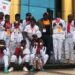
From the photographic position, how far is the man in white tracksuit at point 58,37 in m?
15.0

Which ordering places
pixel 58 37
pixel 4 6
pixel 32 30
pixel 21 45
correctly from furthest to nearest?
pixel 4 6
pixel 58 37
pixel 32 30
pixel 21 45

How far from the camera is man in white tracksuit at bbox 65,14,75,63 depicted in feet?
49.6

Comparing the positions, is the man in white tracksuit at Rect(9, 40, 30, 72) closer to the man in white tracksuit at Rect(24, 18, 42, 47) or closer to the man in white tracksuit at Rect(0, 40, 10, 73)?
the man in white tracksuit at Rect(0, 40, 10, 73)

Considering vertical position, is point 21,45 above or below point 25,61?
above

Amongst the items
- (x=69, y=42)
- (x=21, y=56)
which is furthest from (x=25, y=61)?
(x=69, y=42)

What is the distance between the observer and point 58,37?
15031 millimetres

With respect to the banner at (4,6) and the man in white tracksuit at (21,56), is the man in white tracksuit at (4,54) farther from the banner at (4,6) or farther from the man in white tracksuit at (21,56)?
the banner at (4,6)

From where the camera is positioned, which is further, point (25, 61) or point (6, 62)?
point (25, 61)

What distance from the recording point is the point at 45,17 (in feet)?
49.8

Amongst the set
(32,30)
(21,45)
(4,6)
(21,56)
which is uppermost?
(4,6)

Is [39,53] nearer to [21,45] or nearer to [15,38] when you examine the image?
[21,45]

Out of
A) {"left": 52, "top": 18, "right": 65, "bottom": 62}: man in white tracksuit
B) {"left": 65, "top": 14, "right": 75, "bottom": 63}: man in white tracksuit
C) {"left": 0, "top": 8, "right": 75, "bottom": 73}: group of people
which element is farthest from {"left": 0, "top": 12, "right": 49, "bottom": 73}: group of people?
{"left": 65, "top": 14, "right": 75, "bottom": 63}: man in white tracksuit

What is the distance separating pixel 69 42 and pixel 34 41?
1.39 meters

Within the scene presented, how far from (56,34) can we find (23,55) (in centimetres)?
155
